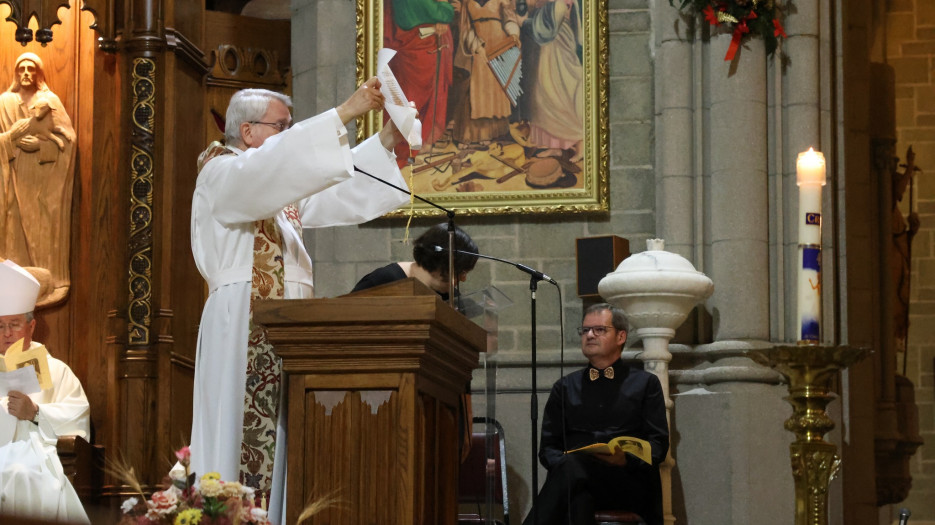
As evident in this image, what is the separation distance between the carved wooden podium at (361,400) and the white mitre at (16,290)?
3649 millimetres

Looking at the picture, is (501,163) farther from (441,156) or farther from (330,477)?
(330,477)

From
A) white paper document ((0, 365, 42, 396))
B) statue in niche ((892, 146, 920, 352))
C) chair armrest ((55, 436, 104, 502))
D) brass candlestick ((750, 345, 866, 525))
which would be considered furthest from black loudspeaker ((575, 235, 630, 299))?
statue in niche ((892, 146, 920, 352))

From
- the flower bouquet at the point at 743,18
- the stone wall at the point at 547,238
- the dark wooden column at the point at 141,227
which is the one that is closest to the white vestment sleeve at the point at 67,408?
the dark wooden column at the point at 141,227

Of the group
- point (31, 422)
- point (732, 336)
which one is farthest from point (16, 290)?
point (732, 336)

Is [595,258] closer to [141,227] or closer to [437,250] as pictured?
[437,250]

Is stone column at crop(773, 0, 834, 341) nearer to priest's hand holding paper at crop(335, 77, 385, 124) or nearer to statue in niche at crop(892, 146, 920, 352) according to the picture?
statue in niche at crop(892, 146, 920, 352)

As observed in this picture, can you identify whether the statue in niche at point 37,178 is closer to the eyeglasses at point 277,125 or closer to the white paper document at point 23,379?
the white paper document at point 23,379

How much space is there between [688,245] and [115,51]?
319 centimetres

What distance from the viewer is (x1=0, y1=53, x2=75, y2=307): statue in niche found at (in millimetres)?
7719

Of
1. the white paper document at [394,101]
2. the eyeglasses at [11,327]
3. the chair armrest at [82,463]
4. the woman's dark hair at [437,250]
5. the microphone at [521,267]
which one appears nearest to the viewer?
the white paper document at [394,101]

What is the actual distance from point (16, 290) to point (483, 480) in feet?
10.4

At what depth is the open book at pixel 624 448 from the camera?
5.82 metres

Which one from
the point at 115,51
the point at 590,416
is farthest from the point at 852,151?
the point at 115,51

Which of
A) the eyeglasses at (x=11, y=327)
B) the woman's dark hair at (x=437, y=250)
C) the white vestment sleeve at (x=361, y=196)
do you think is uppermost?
the white vestment sleeve at (x=361, y=196)
